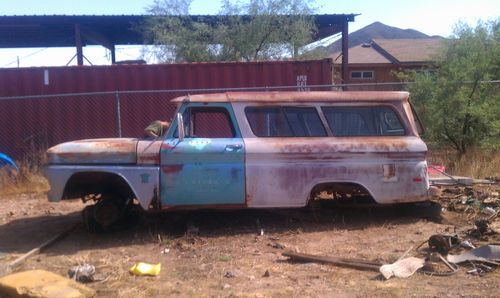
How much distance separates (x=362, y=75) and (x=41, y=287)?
28.4m

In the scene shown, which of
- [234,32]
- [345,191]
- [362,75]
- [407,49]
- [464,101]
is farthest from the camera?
[407,49]

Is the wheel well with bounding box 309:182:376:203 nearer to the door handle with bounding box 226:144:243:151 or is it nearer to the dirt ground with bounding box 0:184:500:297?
the dirt ground with bounding box 0:184:500:297

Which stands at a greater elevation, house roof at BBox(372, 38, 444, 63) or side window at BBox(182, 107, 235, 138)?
house roof at BBox(372, 38, 444, 63)

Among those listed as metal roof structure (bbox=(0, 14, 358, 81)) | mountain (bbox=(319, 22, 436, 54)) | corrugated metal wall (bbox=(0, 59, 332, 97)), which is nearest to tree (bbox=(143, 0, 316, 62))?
metal roof structure (bbox=(0, 14, 358, 81))

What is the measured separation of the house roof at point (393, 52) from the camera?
30.3 m

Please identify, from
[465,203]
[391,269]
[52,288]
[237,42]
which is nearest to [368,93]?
[465,203]

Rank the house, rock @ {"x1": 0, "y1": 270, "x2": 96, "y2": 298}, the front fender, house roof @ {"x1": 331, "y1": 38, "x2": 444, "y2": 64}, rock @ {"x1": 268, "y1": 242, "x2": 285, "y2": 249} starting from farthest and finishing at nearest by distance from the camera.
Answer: house roof @ {"x1": 331, "y1": 38, "x2": 444, "y2": 64} → the house → the front fender → rock @ {"x1": 268, "y1": 242, "x2": 285, "y2": 249} → rock @ {"x1": 0, "y1": 270, "x2": 96, "y2": 298}

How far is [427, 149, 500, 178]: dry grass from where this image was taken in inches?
415

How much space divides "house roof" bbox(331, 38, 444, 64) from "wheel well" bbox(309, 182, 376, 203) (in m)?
22.8

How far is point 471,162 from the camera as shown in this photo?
11.0 meters

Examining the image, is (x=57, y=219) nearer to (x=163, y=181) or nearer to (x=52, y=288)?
(x=163, y=181)

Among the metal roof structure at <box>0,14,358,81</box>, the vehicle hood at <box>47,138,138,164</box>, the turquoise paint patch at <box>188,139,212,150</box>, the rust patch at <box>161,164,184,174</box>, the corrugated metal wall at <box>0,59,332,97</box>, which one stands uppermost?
the metal roof structure at <box>0,14,358,81</box>

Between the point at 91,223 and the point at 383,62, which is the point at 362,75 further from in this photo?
the point at 91,223

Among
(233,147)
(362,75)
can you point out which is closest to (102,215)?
(233,147)
